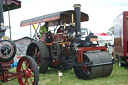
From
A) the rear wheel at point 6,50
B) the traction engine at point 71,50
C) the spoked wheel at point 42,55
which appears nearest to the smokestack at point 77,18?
the traction engine at point 71,50

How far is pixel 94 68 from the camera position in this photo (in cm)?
513

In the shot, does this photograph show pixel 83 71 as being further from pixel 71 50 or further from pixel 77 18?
pixel 77 18

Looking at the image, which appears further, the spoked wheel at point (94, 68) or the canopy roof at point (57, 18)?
the canopy roof at point (57, 18)

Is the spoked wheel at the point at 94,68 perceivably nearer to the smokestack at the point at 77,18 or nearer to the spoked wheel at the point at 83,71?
the spoked wheel at the point at 83,71

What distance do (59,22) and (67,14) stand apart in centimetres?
42

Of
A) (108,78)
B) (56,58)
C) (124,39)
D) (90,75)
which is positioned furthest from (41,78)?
(124,39)

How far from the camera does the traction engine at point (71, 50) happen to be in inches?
210

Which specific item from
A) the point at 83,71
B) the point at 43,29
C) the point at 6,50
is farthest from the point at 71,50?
the point at 6,50

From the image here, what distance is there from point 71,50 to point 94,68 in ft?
3.19

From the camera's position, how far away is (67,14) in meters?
6.26

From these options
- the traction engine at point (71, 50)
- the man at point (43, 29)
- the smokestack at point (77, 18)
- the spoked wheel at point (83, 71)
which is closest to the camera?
the traction engine at point (71, 50)

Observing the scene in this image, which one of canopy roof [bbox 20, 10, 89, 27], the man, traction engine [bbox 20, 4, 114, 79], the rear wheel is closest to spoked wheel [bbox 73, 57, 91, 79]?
traction engine [bbox 20, 4, 114, 79]

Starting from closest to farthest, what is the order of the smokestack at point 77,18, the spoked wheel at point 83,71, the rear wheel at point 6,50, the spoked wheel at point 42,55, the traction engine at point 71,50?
1. the rear wheel at point 6,50
2. the traction engine at point 71,50
3. the spoked wheel at point 83,71
4. the smokestack at point 77,18
5. the spoked wheel at point 42,55

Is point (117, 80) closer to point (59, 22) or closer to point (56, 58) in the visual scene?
point (56, 58)
